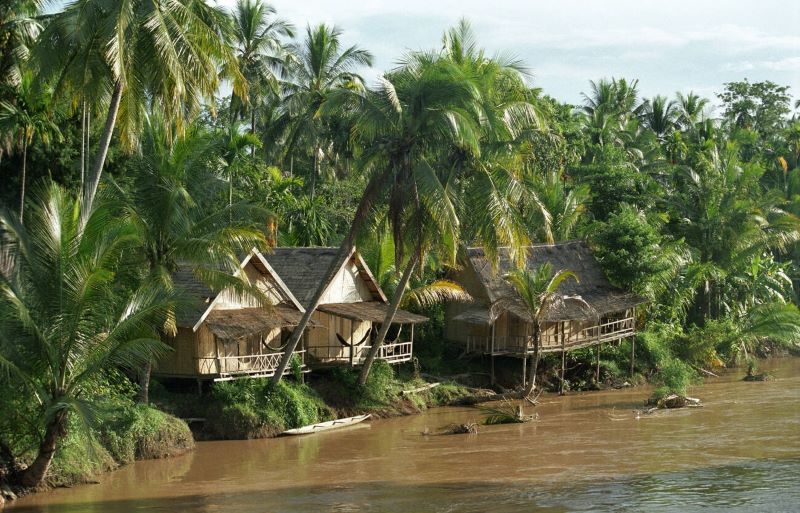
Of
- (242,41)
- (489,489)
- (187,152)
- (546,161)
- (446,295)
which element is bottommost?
(489,489)

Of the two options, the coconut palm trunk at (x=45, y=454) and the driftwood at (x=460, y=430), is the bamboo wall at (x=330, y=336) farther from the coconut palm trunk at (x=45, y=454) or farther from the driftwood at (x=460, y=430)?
the coconut palm trunk at (x=45, y=454)

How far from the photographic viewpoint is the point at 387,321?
86.7ft

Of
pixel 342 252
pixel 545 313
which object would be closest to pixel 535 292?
pixel 545 313

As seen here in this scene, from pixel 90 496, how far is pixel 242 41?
22.8m

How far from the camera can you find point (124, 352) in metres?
16.7

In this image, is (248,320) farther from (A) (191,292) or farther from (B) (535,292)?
(B) (535,292)

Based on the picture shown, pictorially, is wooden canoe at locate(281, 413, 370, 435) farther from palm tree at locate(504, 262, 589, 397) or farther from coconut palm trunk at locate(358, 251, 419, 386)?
palm tree at locate(504, 262, 589, 397)

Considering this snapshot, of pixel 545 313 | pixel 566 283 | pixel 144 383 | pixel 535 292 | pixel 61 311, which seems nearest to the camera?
pixel 61 311

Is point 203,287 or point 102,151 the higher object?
point 102,151

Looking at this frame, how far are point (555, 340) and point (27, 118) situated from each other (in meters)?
16.7

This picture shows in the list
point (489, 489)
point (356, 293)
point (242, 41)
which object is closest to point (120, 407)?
point (489, 489)

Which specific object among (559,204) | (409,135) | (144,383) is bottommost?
(144,383)

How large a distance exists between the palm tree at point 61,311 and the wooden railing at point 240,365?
22.5 feet

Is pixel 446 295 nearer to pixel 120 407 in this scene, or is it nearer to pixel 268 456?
pixel 268 456
